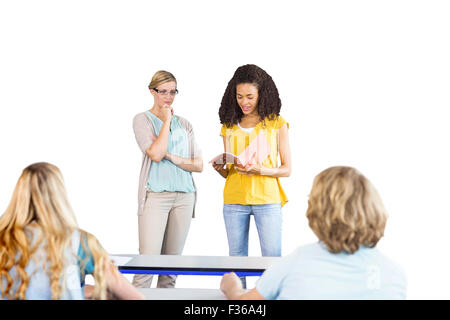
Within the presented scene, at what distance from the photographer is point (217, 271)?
10.2 feet

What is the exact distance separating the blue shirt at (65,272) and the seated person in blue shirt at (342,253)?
709 millimetres

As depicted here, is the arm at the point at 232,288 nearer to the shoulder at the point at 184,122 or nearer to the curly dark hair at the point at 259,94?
the curly dark hair at the point at 259,94

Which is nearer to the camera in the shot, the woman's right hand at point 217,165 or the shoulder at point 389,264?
the shoulder at point 389,264

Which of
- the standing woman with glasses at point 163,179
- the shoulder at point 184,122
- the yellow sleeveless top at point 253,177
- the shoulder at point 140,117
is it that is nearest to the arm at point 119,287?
the standing woman with glasses at point 163,179

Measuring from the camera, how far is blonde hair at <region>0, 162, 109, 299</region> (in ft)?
7.13

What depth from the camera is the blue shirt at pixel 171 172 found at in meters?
4.00

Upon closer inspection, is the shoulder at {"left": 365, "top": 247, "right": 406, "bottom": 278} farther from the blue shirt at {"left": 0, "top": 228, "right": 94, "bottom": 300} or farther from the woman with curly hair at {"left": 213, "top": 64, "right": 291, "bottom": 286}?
the woman with curly hair at {"left": 213, "top": 64, "right": 291, "bottom": 286}

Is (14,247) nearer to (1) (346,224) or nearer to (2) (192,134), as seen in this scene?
(1) (346,224)

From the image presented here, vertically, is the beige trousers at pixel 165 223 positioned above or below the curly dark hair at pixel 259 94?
below

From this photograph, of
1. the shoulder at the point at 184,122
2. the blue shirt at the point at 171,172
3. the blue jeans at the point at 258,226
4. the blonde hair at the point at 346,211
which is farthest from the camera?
the shoulder at the point at 184,122

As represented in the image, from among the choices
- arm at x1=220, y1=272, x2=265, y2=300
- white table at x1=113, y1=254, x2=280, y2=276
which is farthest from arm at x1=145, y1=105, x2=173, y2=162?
arm at x1=220, y1=272, x2=265, y2=300

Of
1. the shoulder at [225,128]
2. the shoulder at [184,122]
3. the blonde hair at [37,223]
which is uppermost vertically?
the shoulder at [184,122]
